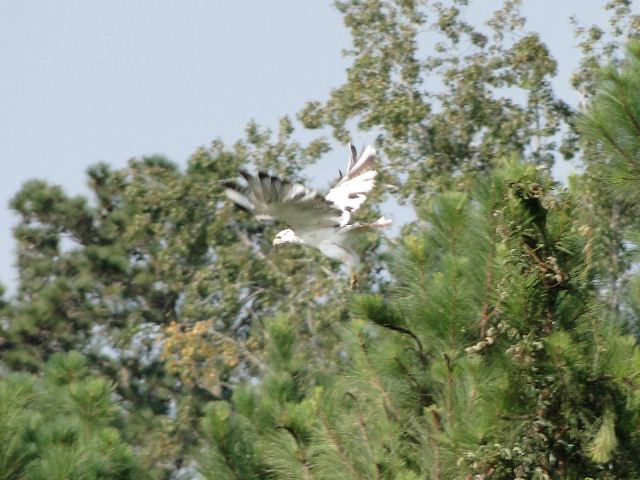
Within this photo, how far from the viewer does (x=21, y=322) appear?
61.7ft

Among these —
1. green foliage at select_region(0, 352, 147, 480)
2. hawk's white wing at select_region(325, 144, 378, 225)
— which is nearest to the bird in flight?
hawk's white wing at select_region(325, 144, 378, 225)

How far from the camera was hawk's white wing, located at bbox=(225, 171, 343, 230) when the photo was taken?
7965 mm

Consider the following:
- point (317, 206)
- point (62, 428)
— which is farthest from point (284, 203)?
point (62, 428)

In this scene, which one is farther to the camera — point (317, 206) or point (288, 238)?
point (288, 238)

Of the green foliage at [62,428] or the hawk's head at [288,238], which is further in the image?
the hawk's head at [288,238]

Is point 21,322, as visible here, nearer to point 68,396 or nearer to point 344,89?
point 344,89

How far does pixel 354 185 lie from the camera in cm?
913

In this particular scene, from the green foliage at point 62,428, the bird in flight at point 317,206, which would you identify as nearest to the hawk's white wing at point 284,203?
the bird in flight at point 317,206

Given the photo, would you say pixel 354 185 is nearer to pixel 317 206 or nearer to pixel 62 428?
pixel 317 206

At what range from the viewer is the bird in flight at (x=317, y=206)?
8.02m

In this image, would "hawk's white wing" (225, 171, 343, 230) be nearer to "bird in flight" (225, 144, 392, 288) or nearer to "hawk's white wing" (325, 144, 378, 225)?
"bird in flight" (225, 144, 392, 288)

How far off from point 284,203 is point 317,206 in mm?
334

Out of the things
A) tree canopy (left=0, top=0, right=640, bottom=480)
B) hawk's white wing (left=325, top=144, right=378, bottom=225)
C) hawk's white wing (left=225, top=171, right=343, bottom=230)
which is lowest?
tree canopy (left=0, top=0, right=640, bottom=480)

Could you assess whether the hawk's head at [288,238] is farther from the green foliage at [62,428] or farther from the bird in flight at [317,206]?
the green foliage at [62,428]
